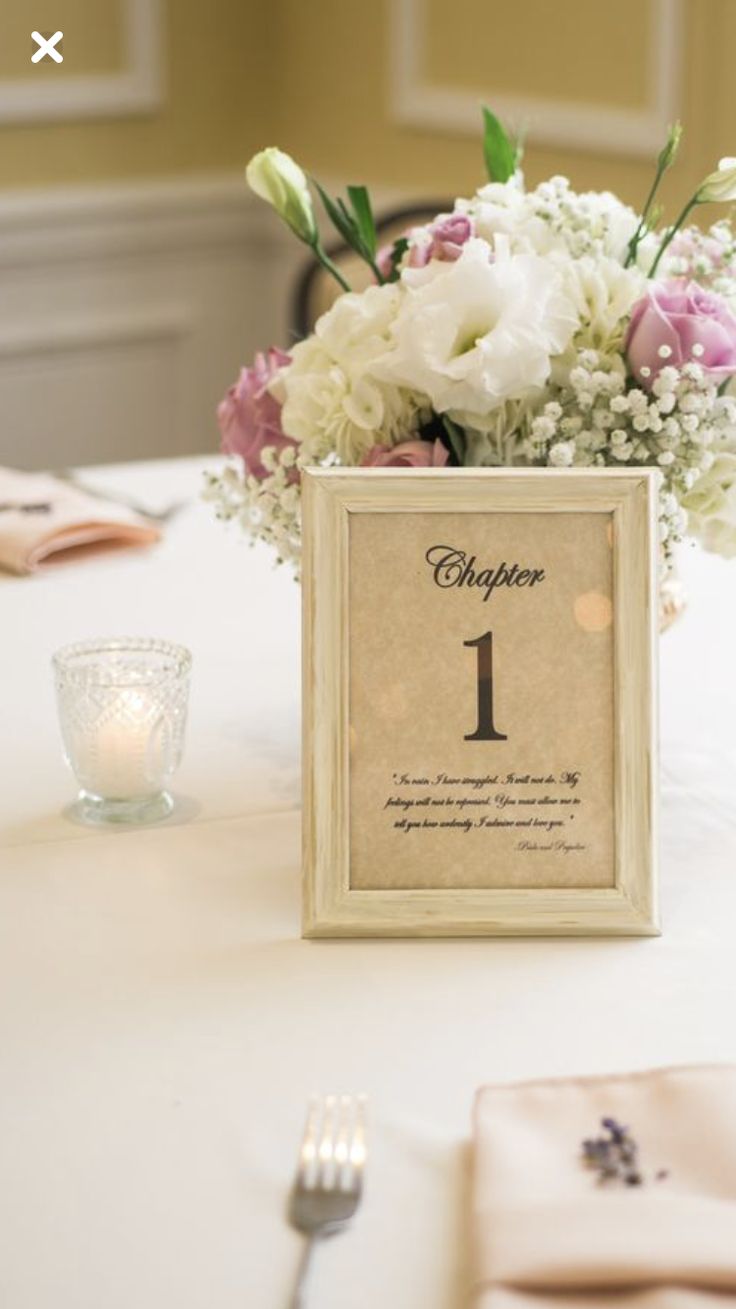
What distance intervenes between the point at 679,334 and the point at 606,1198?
563 millimetres

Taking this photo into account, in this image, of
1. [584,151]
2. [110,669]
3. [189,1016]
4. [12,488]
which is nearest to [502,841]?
[189,1016]

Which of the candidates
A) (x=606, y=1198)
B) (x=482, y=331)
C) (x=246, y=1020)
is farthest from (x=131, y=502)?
(x=606, y=1198)

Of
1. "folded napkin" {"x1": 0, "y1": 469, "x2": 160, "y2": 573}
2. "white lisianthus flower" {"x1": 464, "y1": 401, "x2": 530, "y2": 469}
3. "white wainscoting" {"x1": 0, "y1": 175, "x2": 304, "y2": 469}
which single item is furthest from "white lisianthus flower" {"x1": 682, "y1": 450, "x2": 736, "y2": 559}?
"white wainscoting" {"x1": 0, "y1": 175, "x2": 304, "y2": 469}

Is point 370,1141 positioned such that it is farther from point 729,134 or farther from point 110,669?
→ point 729,134

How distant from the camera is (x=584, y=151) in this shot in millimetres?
3266

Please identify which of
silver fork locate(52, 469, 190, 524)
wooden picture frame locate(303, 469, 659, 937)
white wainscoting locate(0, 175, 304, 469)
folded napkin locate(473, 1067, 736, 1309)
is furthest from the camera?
white wainscoting locate(0, 175, 304, 469)

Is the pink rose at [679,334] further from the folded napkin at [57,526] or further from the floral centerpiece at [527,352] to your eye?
the folded napkin at [57,526]

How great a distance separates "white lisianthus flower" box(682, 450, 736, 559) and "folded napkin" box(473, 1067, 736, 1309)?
44cm

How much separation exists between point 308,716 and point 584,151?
2.39 meters

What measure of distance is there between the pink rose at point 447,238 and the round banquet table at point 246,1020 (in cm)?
38

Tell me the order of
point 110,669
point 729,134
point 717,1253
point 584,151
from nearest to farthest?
point 717,1253
point 110,669
point 729,134
point 584,151

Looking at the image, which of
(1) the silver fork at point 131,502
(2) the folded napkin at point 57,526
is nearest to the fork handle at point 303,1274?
(2) the folded napkin at point 57,526

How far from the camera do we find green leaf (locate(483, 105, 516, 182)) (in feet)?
4.25

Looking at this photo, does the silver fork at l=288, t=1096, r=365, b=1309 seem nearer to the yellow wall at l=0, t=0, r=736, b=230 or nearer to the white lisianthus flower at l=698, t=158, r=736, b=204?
the white lisianthus flower at l=698, t=158, r=736, b=204
